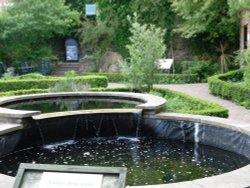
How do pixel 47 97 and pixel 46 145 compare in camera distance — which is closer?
pixel 46 145

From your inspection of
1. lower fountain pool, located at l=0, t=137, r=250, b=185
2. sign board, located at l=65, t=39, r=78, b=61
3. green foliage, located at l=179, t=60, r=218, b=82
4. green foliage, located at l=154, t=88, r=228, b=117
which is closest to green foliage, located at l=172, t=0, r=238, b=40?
green foliage, located at l=179, t=60, r=218, b=82

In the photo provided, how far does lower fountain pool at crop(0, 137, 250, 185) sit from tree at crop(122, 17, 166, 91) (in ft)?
19.4

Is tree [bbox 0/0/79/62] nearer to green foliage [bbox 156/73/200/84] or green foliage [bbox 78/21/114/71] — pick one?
green foliage [bbox 78/21/114/71]

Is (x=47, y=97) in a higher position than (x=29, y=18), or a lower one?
lower

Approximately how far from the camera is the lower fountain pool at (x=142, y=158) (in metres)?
6.20

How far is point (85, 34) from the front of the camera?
24.5 meters

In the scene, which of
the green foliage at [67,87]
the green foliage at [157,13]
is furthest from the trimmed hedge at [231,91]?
the green foliage at [157,13]

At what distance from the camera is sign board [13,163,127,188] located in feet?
11.5

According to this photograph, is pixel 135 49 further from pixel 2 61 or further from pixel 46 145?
pixel 2 61

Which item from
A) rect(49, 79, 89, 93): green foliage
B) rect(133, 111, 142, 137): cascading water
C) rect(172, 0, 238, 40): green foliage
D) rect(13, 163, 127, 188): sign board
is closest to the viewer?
rect(13, 163, 127, 188): sign board

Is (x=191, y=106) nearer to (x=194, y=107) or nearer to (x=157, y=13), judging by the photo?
(x=194, y=107)

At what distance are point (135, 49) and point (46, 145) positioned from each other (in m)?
6.80

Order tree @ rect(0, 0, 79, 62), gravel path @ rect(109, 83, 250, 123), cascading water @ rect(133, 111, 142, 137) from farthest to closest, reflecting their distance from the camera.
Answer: tree @ rect(0, 0, 79, 62), gravel path @ rect(109, 83, 250, 123), cascading water @ rect(133, 111, 142, 137)

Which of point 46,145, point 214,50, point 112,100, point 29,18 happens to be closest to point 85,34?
point 29,18
